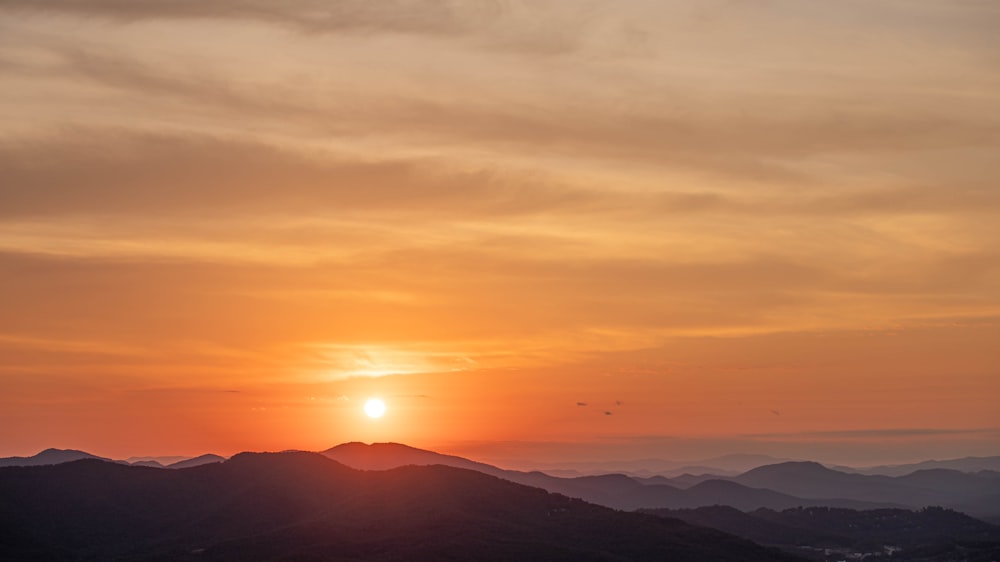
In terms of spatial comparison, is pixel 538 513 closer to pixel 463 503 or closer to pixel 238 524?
pixel 463 503

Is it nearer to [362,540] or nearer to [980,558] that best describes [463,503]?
[362,540]

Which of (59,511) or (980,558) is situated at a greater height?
(59,511)

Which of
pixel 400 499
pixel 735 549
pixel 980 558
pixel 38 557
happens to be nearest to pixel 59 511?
pixel 38 557

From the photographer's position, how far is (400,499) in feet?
633

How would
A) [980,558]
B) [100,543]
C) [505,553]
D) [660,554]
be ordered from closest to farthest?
[505,553] < [660,554] < [100,543] < [980,558]

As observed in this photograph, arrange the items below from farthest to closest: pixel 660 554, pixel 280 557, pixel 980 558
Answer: pixel 980 558
pixel 660 554
pixel 280 557

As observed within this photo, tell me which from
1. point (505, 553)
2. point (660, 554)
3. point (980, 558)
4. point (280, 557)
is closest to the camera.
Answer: point (280, 557)

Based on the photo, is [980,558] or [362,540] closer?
[362,540]

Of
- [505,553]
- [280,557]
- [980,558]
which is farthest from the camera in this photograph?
[980,558]

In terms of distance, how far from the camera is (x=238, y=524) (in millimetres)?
190875

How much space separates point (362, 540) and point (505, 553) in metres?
22.0

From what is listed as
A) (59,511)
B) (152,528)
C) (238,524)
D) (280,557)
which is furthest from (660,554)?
(59,511)

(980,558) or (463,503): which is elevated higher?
(463,503)

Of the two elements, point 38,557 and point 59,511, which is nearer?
point 38,557
